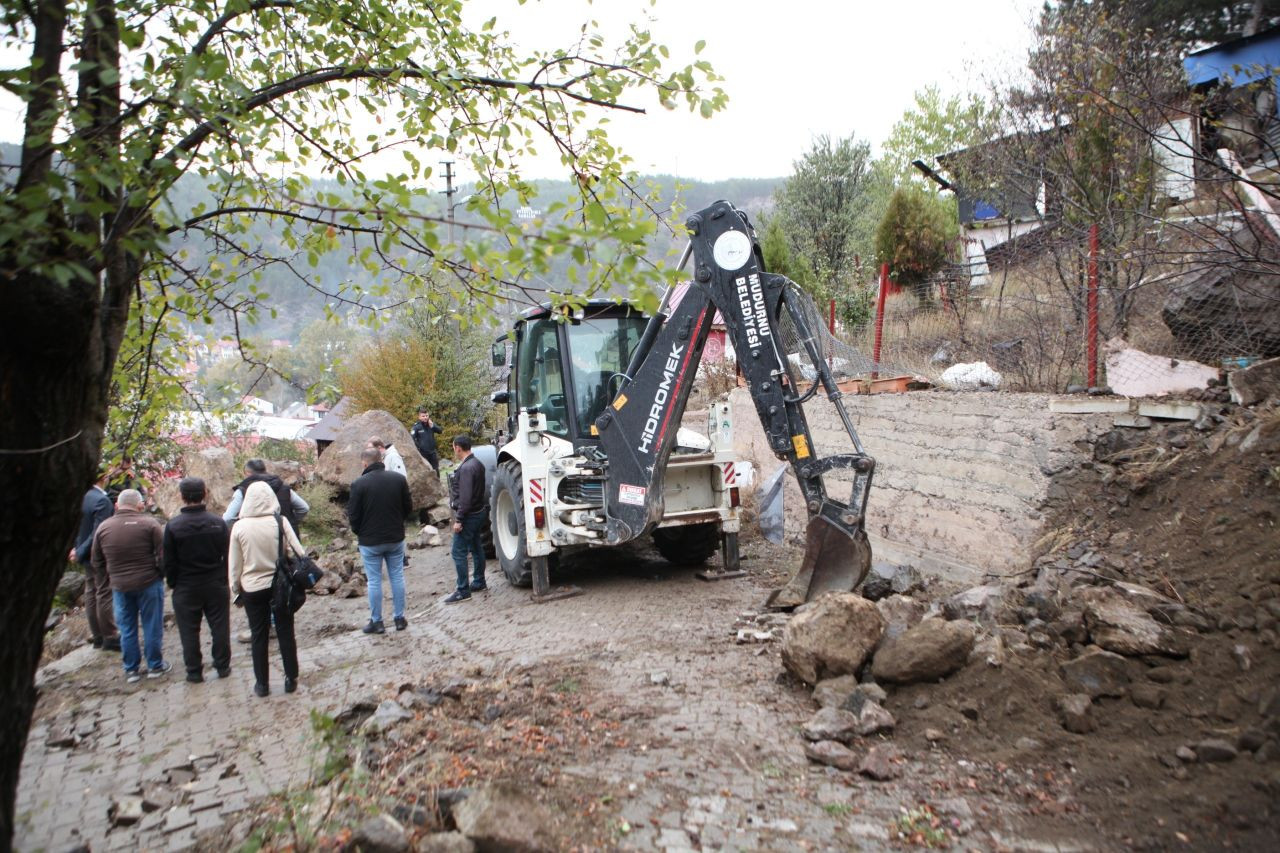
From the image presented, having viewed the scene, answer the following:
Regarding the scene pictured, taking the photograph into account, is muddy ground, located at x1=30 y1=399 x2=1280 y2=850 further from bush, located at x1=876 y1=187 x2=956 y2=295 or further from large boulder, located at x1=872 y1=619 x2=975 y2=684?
bush, located at x1=876 y1=187 x2=956 y2=295

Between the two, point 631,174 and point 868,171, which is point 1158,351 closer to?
point 631,174

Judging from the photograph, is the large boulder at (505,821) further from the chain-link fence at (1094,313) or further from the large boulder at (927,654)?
the chain-link fence at (1094,313)

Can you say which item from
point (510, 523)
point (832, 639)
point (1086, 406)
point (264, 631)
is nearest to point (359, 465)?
point (510, 523)

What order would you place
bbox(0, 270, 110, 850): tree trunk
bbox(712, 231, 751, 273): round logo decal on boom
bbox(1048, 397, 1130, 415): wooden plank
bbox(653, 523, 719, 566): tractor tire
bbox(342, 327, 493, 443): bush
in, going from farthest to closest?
bbox(342, 327, 493, 443): bush → bbox(653, 523, 719, 566): tractor tire → bbox(712, 231, 751, 273): round logo decal on boom → bbox(1048, 397, 1130, 415): wooden plank → bbox(0, 270, 110, 850): tree trunk

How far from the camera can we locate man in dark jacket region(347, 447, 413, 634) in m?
7.53

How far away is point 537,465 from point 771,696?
3.58m

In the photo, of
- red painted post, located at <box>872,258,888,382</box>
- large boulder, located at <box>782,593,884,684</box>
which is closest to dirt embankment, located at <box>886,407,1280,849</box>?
large boulder, located at <box>782,593,884,684</box>

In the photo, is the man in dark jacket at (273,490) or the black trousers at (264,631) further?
the man in dark jacket at (273,490)

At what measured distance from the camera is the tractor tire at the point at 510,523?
8.44m

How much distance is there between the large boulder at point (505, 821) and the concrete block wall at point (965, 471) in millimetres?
4980

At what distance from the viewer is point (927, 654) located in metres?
4.68

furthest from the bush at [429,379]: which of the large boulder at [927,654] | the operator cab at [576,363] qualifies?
the large boulder at [927,654]

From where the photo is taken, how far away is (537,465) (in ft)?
26.1

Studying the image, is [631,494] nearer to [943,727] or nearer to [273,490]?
[273,490]
